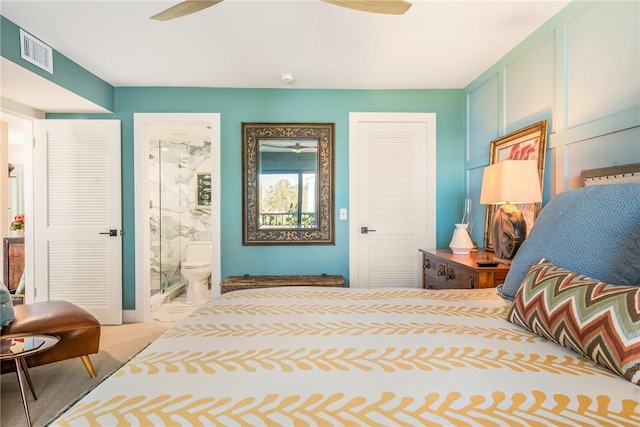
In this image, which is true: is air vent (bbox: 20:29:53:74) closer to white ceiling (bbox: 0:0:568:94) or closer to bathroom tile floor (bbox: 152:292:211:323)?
white ceiling (bbox: 0:0:568:94)

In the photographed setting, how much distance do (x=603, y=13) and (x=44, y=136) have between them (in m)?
4.50

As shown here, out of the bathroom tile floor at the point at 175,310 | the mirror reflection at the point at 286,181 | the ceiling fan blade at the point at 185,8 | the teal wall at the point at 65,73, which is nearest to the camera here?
the ceiling fan blade at the point at 185,8

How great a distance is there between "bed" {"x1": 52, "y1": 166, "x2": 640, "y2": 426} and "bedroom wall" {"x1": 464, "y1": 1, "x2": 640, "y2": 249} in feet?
2.35

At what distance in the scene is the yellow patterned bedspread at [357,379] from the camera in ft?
2.18

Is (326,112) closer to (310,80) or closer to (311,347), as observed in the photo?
(310,80)

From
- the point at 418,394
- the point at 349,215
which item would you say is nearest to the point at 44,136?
the point at 349,215

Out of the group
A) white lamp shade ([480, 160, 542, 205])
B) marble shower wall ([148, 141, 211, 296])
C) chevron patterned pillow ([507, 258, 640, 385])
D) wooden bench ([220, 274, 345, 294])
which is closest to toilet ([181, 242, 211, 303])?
marble shower wall ([148, 141, 211, 296])

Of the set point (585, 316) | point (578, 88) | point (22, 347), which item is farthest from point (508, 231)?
point (22, 347)

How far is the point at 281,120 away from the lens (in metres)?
3.41

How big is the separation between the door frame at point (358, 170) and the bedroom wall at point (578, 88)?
755 mm

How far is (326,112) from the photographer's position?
343cm

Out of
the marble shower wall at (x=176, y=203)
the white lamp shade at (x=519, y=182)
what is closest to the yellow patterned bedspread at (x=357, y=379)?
the white lamp shade at (x=519, y=182)

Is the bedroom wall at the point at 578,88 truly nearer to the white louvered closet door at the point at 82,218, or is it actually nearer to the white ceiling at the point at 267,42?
the white ceiling at the point at 267,42

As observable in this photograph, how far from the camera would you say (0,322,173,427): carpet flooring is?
75.7 inches
